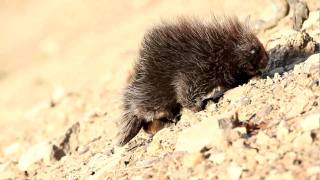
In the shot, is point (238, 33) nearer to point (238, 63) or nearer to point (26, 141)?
point (238, 63)

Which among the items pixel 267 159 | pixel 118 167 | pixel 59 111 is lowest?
pixel 267 159

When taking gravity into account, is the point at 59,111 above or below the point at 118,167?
above

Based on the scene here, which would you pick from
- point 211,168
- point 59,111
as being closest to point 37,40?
point 59,111

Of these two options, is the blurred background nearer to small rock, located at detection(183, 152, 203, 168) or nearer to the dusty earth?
the dusty earth

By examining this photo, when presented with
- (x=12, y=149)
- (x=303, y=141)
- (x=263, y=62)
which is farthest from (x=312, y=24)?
(x=12, y=149)

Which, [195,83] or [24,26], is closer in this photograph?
[195,83]
